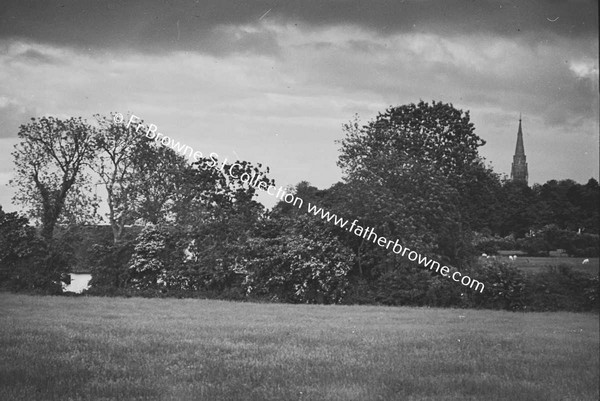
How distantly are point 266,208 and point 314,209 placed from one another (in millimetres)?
2253

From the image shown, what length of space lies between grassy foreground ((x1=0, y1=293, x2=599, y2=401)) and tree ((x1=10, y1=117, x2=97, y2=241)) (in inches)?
416

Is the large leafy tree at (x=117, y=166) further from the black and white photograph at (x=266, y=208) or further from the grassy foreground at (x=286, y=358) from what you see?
the grassy foreground at (x=286, y=358)

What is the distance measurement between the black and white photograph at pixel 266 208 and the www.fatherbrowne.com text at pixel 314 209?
0.33 feet

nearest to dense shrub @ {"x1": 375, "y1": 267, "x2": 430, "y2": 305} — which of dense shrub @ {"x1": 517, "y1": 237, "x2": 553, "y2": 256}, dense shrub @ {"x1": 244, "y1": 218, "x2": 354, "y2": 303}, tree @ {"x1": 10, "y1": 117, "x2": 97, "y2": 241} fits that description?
dense shrub @ {"x1": 244, "y1": 218, "x2": 354, "y2": 303}

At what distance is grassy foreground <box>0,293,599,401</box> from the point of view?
7.91 m

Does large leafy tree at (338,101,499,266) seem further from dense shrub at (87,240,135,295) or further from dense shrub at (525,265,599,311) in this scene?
dense shrub at (87,240,135,295)

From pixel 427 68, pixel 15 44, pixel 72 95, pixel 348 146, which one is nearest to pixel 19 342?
pixel 15 44

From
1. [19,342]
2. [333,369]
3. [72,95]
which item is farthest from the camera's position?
[72,95]

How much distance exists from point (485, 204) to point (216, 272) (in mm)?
21351

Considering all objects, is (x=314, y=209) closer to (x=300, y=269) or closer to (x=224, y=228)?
(x=300, y=269)

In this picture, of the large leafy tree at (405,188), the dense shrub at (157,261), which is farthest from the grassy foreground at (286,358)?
the dense shrub at (157,261)

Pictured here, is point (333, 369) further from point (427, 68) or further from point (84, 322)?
point (427, 68)

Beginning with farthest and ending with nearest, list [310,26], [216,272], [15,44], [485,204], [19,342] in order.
→ 1. [485,204]
2. [216,272]
3. [310,26]
4. [15,44]
5. [19,342]

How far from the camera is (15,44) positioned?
17.0 m
